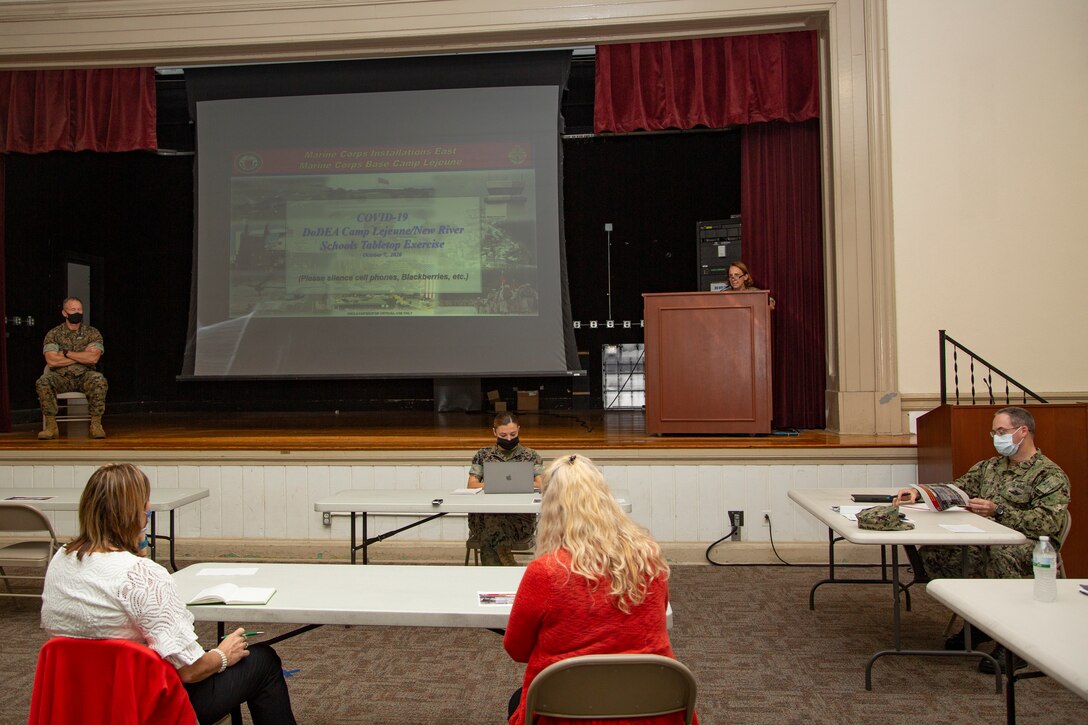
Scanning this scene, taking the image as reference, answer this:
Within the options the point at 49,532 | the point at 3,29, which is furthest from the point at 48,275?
the point at 49,532

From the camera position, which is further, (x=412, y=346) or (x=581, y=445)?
(x=412, y=346)

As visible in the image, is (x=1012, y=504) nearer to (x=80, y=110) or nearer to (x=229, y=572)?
(x=229, y=572)

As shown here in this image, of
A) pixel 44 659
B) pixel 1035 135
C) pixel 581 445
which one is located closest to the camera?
pixel 44 659

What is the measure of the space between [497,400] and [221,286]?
13.0 ft

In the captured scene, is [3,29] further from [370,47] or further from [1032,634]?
[1032,634]

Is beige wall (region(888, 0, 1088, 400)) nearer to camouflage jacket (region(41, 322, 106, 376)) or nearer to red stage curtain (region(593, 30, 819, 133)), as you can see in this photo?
red stage curtain (region(593, 30, 819, 133))

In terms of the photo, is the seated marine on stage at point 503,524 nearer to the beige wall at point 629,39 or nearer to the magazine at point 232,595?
the magazine at point 232,595

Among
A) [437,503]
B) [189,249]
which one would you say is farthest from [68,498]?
[189,249]

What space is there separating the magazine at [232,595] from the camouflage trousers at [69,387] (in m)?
4.59

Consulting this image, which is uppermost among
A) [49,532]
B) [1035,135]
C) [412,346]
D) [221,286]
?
[1035,135]

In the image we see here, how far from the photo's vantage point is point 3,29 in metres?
6.95

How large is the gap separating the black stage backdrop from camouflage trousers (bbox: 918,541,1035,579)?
22.4 ft

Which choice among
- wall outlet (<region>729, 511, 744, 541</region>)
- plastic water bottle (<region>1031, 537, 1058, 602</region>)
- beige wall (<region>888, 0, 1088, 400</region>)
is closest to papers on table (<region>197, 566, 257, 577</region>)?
plastic water bottle (<region>1031, 537, 1058, 602</region>)

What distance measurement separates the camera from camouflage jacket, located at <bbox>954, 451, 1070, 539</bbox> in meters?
3.54
